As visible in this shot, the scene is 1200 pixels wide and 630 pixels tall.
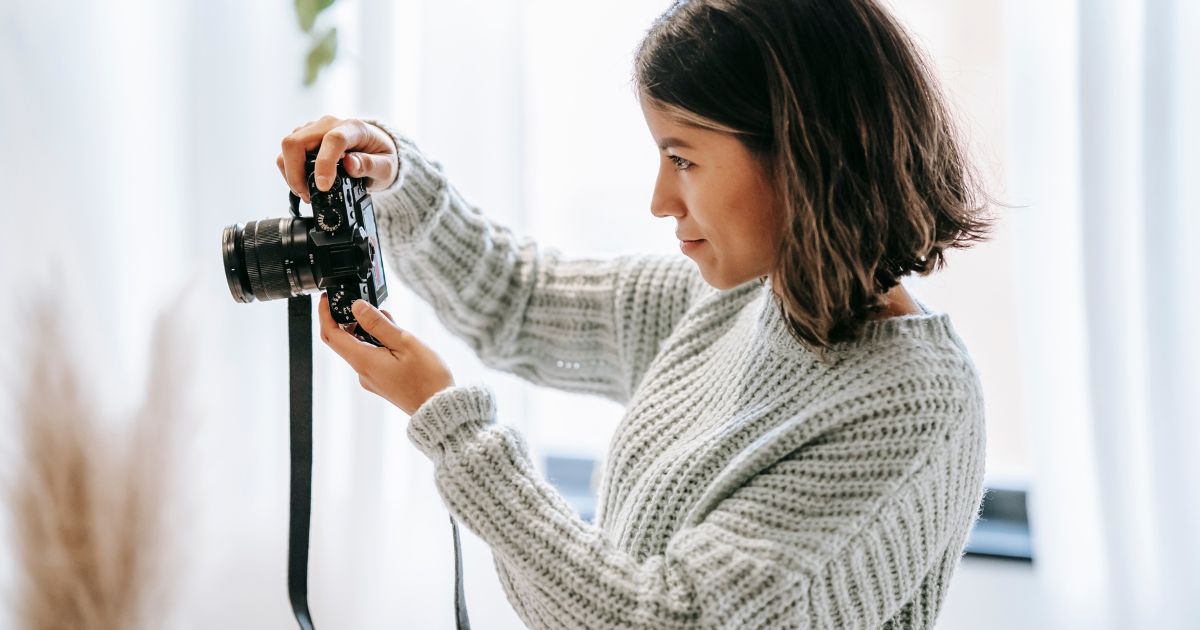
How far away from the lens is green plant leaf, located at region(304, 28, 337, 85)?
1302mm

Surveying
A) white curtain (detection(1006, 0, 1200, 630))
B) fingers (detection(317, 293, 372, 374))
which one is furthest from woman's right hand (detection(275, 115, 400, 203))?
white curtain (detection(1006, 0, 1200, 630))

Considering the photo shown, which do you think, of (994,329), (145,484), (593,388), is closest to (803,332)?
(593,388)

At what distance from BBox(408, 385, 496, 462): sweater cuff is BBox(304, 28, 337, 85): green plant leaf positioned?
0.73 meters

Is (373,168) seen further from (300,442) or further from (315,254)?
(300,442)

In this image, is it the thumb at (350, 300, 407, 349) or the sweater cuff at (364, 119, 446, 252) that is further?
the sweater cuff at (364, 119, 446, 252)

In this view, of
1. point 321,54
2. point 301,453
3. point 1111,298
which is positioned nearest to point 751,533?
point 301,453

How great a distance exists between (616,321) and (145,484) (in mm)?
709

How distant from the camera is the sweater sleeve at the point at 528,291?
942mm

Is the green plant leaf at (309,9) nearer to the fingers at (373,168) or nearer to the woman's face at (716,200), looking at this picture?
the fingers at (373,168)

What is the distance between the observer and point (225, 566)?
1410 millimetres

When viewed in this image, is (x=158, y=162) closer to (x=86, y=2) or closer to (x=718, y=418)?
(x=86, y=2)

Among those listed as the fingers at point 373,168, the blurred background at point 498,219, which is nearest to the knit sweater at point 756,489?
the fingers at point 373,168

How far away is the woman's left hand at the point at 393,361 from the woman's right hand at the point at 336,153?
0.38 ft

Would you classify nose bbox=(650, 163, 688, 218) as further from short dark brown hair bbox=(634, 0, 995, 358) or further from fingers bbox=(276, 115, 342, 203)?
fingers bbox=(276, 115, 342, 203)
